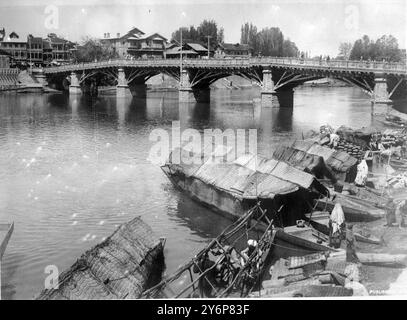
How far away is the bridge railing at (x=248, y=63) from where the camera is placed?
5988 centimetres

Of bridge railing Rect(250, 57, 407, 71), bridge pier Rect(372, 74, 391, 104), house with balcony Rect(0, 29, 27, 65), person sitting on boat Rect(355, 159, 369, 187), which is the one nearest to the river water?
bridge pier Rect(372, 74, 391, 104)

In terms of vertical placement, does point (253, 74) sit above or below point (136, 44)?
below

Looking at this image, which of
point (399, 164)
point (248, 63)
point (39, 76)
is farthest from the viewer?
point (39, 76)

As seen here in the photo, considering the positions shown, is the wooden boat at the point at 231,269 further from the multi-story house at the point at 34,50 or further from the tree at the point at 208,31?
the tree at the point at 208,31

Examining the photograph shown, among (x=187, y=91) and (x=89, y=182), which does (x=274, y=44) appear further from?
(x=89, y=182)

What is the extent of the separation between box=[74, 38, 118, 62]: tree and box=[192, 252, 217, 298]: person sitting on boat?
10445 cm

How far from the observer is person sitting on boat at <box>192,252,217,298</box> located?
17641 mm

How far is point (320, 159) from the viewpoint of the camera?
29.6 metres

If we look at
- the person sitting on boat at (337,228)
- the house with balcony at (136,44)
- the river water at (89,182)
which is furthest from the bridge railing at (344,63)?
the house with balcony at (136,44)

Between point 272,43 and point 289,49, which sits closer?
point 272,43

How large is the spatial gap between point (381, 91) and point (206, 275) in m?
48.8

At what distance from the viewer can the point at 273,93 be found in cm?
7431

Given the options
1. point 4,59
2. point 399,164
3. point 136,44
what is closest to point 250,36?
Answer: point 136,44
